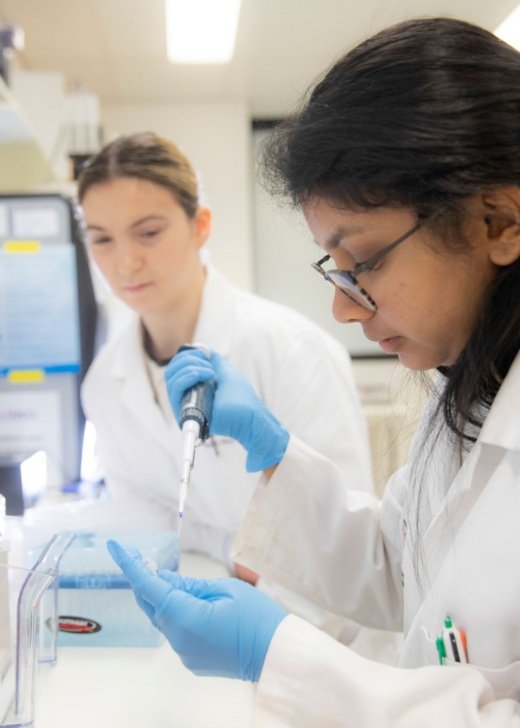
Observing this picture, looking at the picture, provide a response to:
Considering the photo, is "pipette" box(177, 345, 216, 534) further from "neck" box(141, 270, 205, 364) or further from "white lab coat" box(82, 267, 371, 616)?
"neck" box(141, 270, 205, 364)

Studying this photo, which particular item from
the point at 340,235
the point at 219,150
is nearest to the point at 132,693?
the point at 340,235

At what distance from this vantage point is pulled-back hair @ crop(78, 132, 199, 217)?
73.2 inches

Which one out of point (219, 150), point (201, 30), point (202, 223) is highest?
point (201, 30)

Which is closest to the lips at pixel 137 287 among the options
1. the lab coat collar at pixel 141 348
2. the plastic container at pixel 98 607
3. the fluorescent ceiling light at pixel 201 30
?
the lab coat collar at pixel 141 348

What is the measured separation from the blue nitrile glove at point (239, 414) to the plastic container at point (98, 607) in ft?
0.82

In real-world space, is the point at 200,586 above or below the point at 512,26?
below

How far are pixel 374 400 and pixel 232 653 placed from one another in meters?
3.87

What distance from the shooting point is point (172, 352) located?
1.97 m

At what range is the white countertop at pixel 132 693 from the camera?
0.90 metres

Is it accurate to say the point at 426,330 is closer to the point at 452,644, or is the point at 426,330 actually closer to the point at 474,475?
the point at 474,475

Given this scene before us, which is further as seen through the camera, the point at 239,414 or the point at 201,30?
the point at 201,30

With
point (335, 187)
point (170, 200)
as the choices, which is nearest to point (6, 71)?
point (170, 200)

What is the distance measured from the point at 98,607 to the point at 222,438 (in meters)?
0.61

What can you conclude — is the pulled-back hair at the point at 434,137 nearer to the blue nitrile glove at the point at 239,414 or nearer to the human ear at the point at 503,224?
the human ear at the point at 503,224
